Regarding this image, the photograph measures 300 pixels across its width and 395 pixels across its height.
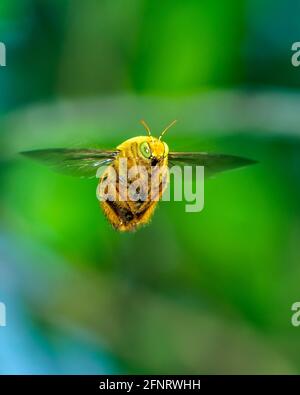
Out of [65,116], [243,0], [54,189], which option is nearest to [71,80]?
[65,116]

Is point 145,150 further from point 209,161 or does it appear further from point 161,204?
point 161,204

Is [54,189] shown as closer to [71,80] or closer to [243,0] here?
[71,80]

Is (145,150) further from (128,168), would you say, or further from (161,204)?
(161,204)

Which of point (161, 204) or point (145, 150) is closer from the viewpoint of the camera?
point (145, 150)

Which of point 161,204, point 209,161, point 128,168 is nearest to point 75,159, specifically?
point 128,168

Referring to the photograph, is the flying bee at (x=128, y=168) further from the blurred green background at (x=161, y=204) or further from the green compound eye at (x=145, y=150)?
the blurred green background at (x=161, y=204)

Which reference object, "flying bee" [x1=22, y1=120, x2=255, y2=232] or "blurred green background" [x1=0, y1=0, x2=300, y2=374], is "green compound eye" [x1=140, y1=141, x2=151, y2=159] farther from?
"blurred green background" [x1=0, y1=0, x2=300, y2=374]
